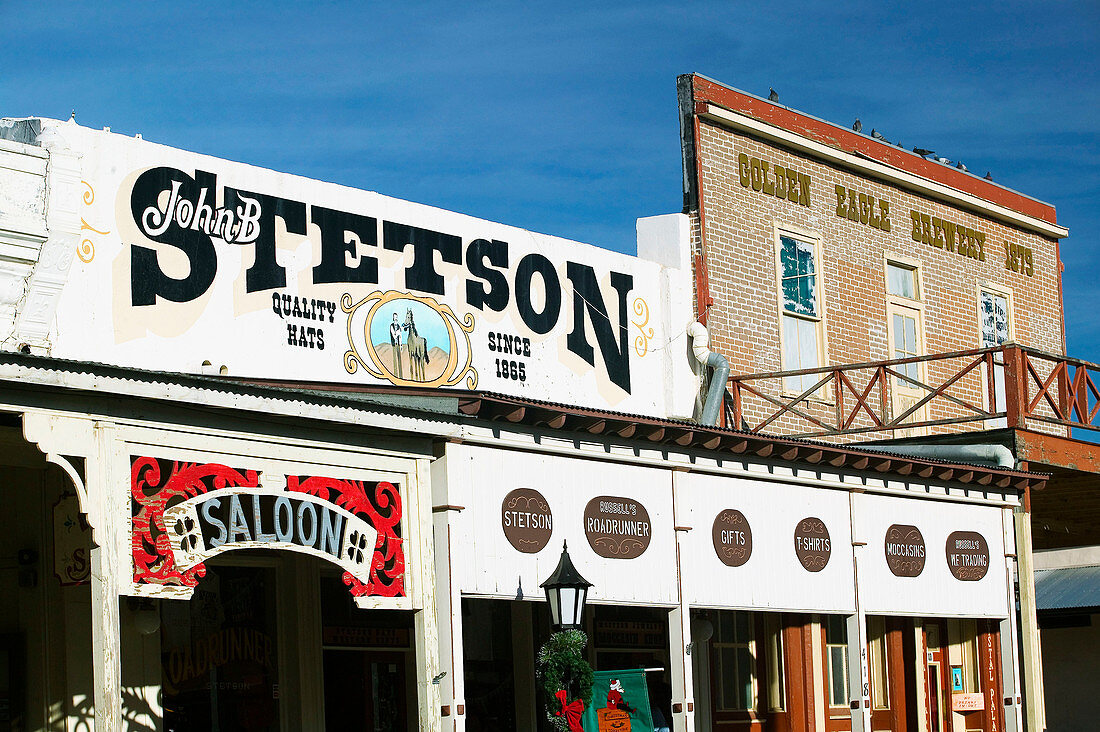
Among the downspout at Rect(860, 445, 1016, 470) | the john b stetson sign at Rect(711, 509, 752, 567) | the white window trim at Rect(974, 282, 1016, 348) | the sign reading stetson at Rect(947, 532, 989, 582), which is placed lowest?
the sign reading stetson at Rect(947, 532, 989, 582)

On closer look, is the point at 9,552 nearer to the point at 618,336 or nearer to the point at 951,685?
the point at 618,336

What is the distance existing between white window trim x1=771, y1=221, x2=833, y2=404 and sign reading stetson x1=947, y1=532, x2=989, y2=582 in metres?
3.43

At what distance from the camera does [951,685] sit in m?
19.8

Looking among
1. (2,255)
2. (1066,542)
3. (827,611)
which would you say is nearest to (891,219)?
(1066,542)

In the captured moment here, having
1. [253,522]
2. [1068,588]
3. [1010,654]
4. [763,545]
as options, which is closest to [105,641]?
[253,522]

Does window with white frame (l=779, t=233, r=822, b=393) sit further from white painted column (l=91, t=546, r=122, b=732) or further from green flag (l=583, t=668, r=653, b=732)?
white painted column (l=91, t=546, r=122, b=732)

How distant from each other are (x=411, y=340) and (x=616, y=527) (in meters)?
3.64

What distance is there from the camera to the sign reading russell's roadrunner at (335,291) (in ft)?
43.9

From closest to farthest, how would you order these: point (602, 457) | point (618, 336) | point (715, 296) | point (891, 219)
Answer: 1. point (602, 457)
2. point (618, 336)
3. point (715, 296)
4. point (891, 219)

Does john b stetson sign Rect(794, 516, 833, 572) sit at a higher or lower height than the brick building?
lower

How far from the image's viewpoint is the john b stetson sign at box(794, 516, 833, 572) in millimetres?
15539

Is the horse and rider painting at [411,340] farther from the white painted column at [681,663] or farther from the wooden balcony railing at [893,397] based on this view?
the wooden balcony railing at [893,397]

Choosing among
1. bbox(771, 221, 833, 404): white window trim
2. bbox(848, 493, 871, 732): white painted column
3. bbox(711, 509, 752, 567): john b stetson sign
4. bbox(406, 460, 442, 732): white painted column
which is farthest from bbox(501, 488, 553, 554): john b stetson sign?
bbox(771, 221, 833, 404): white window trim

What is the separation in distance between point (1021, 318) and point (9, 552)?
18.4m
